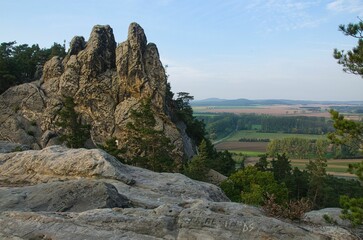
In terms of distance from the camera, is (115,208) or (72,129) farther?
(72,129)

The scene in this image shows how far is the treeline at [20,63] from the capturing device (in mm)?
60375

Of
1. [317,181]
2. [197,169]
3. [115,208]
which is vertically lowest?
[317,181]

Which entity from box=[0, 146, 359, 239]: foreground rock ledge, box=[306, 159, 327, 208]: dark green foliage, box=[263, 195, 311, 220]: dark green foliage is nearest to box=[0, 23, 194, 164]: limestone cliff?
box=[306, 159, 327, 208]: dark green foliage

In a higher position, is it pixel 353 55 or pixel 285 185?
pixel 353 55

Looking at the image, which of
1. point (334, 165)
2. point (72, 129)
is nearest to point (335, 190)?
point (72, 129)

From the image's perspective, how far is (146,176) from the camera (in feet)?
60.7

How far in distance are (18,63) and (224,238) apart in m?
67.3

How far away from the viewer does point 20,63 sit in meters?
66.8

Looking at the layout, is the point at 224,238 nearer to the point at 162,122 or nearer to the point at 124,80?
the point at 162,122

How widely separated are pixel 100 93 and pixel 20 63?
23107 mm

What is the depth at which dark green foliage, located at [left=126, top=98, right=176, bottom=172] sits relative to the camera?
3816 centimetres

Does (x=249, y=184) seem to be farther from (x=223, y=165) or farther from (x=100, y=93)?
(x=100, y=93)

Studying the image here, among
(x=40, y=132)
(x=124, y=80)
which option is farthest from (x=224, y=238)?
(x=40, y=132)

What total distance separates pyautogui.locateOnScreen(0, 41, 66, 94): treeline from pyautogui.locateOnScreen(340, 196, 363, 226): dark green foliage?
57987 millimetres
